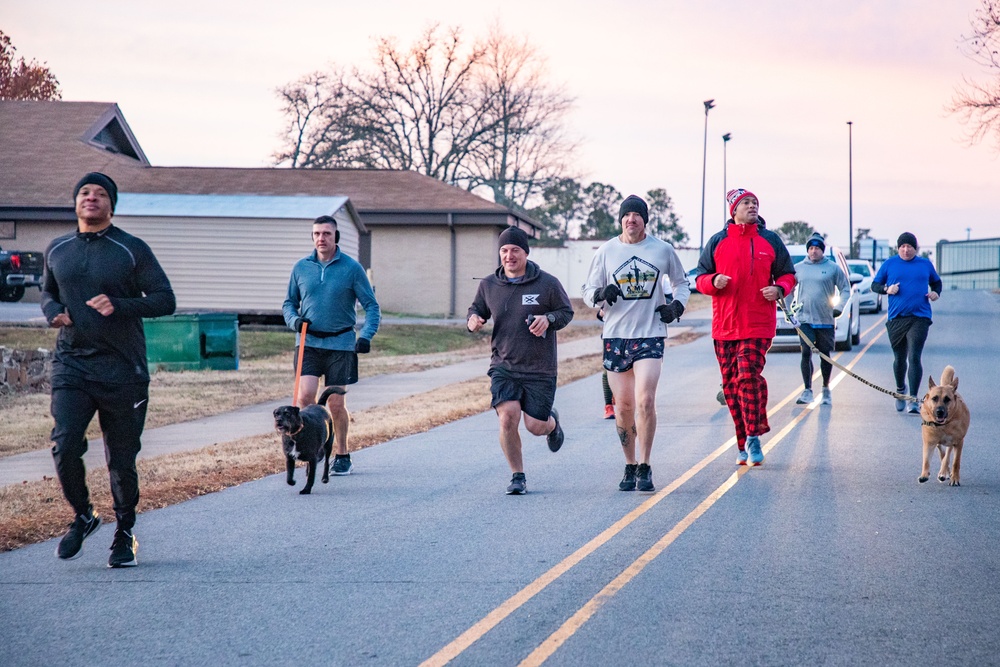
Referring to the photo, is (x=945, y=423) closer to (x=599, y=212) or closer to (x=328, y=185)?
(x=328, y=185)

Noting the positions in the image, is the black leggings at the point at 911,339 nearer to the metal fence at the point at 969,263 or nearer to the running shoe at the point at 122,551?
the running shoe at the point at 122,551

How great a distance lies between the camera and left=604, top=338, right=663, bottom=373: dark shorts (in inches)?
337

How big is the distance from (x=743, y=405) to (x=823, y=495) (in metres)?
1.41

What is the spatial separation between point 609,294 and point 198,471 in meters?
4.05

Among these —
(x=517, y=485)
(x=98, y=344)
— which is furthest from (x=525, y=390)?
(x=98, y=344)

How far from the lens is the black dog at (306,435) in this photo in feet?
27.6

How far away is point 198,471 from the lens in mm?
10125

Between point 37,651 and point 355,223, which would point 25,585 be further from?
point 355,223

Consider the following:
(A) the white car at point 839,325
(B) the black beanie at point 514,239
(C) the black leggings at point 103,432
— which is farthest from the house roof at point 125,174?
(C) the black leggings at point 103,432

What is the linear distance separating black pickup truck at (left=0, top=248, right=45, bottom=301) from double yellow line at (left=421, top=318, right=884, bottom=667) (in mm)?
25185

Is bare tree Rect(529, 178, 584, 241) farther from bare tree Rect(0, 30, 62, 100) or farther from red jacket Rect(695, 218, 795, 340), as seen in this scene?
red jacket Rect(695, 218, 795, 340)

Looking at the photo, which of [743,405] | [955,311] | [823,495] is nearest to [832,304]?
[743,405]

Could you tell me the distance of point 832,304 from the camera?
14195 mm

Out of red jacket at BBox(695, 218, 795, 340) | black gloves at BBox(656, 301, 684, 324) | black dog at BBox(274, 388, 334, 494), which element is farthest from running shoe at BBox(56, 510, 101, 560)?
red jacket at BBox(695, 218, 795, 340)
